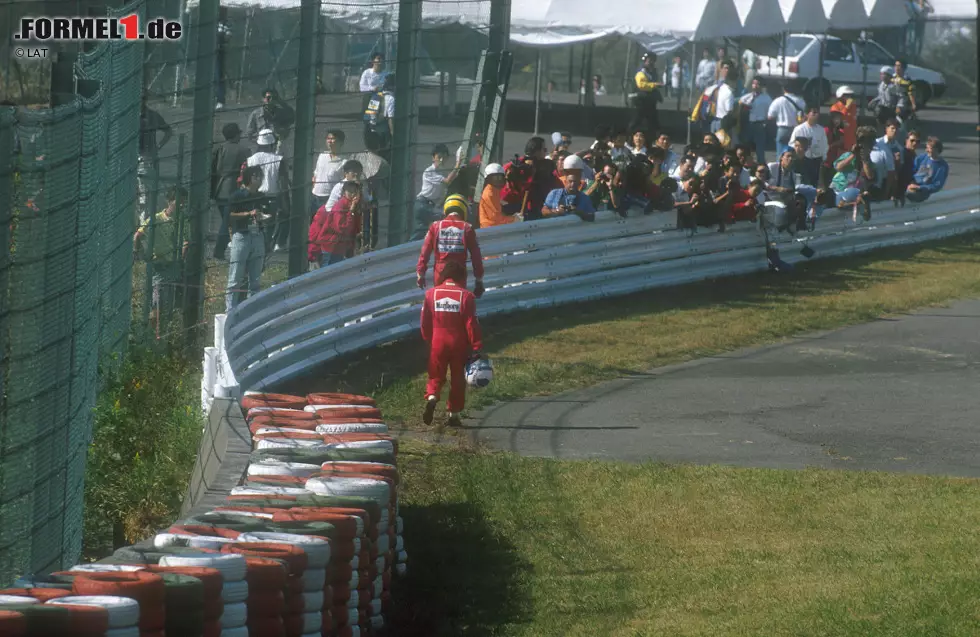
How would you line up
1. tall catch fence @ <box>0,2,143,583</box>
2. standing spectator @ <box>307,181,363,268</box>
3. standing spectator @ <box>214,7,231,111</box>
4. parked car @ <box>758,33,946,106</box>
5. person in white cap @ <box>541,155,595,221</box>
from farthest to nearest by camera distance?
parked car @ <box>758,33,946,106</box> → person in white cap @ <box>541,155,595,221</box> → standing spectator @ <box>307,181,363,268</box> → standing spectator @ <box>214,7,231,111</box> → tall catch fence @ <box>0,2,143,583</box>

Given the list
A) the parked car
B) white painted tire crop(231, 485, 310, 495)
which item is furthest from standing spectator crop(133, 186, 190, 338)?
the parked car

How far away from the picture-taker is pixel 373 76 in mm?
14023

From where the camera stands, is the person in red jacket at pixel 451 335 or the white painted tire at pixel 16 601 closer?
the white painted tire at pixel 16 601

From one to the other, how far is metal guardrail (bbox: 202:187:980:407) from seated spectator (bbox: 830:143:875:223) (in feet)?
1.13

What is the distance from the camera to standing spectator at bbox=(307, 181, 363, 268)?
13.7m

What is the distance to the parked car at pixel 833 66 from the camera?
38.3 meters

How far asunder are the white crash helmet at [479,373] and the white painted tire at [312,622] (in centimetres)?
504

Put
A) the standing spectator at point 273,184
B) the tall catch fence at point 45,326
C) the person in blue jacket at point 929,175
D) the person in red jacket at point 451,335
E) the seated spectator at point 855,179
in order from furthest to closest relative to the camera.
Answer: the person in blue jacket at point 929,175 → the seated spectator at point 855,179 → the standing spectator at point 273,184 → the person in red jacket at point 451,335 → the tall catch fence at point 45,326

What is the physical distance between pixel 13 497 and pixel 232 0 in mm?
7013

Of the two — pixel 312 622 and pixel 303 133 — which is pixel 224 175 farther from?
pixel 312 622

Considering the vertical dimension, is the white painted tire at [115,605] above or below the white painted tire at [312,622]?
above

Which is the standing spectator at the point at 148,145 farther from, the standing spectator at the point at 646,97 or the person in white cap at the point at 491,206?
the standing spectator at the point at 646,97

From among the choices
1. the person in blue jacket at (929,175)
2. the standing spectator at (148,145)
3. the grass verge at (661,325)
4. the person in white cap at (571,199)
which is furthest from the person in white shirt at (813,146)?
the standing spectator at (148,145)

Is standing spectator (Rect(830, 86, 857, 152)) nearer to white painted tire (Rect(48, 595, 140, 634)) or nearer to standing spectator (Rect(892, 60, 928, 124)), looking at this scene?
standing spectator (Rect(892, 60, 928, 124))
